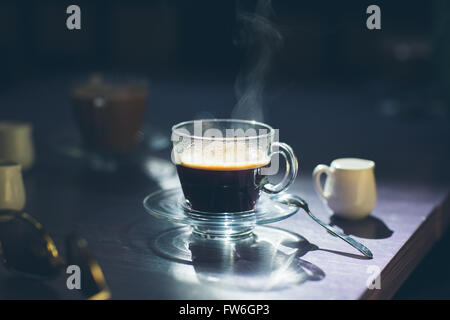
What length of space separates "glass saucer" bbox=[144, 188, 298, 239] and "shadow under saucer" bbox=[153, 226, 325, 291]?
0.06 feet

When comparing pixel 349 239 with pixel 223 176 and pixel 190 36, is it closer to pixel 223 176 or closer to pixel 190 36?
pixel 223 176

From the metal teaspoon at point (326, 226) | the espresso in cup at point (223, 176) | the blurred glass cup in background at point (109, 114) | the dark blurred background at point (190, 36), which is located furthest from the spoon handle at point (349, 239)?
the dark blurred background at point (190, 36)

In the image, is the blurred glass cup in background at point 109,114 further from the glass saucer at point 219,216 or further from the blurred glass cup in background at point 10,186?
the glass saucer at point 219,216

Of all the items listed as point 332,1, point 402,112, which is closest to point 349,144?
point 402,112

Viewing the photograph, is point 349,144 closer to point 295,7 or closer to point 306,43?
point 306,43

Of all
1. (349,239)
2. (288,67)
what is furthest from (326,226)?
(288,67)

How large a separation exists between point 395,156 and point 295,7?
10.2 ft

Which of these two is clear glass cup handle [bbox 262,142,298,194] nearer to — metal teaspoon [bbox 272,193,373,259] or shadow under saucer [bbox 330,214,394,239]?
metal teaspoon [bbox 272,193,373,259]

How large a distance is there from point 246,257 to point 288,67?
328cm

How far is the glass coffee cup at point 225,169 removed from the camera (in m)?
1.10

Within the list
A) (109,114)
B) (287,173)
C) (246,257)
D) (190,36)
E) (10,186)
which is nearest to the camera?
(246,257)

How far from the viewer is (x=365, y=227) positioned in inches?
46.9

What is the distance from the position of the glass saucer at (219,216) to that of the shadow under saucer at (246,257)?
19 mm

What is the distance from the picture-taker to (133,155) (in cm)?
175
